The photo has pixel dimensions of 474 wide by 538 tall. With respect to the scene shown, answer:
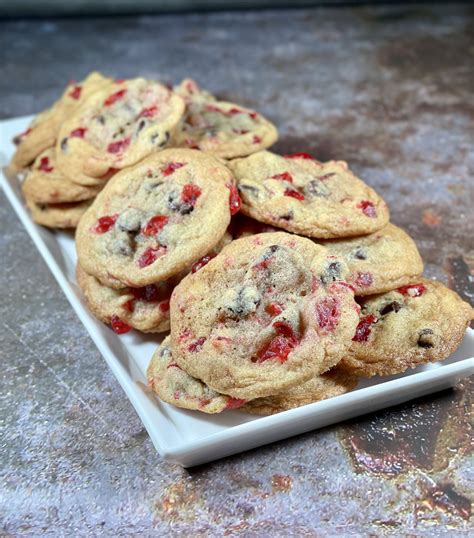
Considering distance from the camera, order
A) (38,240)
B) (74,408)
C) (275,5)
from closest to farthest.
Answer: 1. (74,408)
2. (38,240)
3. (275,5)

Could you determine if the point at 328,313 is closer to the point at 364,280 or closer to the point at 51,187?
the point at 364,280

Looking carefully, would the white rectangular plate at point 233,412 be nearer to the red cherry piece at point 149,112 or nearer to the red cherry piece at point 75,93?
the red cherry piece at point 149,112

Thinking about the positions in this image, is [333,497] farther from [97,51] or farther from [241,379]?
[97,51]

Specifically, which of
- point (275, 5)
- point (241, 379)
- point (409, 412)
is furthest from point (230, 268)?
point (275, 5)

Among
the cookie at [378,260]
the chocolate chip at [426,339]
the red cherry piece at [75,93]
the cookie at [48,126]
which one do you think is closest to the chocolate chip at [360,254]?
the cookie at [378,260]

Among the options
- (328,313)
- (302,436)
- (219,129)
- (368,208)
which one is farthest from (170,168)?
(302,436)

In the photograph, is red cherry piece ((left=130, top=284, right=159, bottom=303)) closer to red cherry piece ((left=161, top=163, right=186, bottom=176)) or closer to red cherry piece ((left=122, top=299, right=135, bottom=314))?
red cherry piece ((left=122, top=299, right=135, bottom=314))
